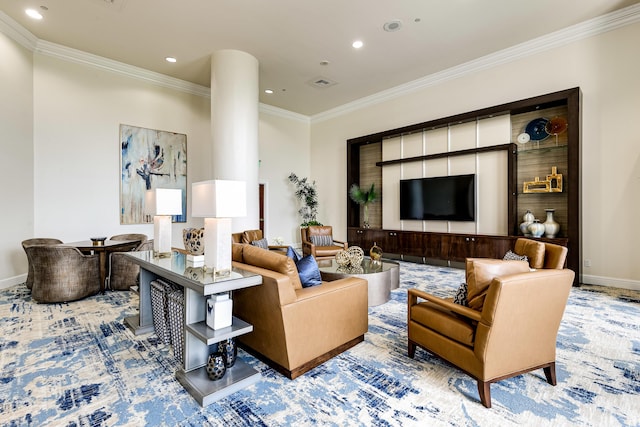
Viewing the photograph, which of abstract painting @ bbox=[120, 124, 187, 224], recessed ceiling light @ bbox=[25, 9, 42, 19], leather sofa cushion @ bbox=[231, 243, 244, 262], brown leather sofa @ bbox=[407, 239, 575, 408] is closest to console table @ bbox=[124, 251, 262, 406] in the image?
leather sofa cushion @ bbox=[231, 243, 244, 262]

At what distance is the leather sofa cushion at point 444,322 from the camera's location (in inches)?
79.7

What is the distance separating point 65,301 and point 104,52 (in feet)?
15.0

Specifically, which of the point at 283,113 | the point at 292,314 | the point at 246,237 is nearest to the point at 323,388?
the point at 292,314

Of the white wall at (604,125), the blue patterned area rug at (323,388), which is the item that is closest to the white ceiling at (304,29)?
the white wall at (604,125)

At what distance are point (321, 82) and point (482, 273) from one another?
618 centimetres

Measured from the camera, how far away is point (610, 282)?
475 cm

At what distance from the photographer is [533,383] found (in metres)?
2.19

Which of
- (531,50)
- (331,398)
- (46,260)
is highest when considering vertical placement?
(531,50)

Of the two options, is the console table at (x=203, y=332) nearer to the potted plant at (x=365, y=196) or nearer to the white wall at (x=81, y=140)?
the white wall at (x=81, y=140)

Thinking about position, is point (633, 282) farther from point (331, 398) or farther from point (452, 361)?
point (331, 398)

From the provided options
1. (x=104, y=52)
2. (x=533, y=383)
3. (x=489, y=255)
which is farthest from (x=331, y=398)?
(x=104, y=52)

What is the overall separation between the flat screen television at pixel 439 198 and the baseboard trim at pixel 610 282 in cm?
198

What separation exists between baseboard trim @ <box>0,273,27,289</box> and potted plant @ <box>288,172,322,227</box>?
611cm

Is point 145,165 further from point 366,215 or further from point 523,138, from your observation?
point 523,138
